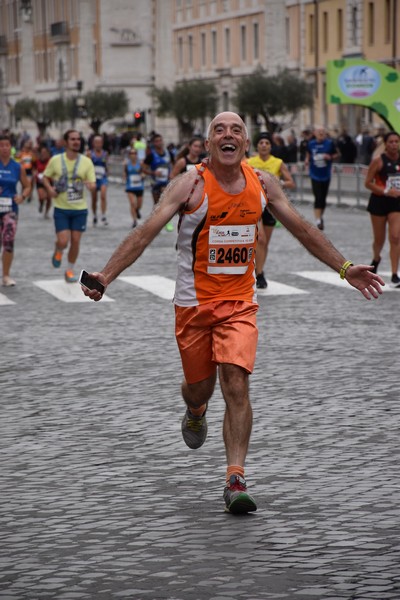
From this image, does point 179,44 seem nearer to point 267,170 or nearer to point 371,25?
point 371,25

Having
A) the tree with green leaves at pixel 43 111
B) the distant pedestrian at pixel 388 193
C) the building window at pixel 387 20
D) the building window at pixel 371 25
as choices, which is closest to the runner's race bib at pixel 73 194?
the distant pedestrian at pixel 388 193

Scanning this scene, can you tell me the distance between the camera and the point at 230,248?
7.09 meters

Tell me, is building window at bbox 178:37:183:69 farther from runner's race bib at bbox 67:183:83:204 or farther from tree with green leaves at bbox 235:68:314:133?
runner's race bib at bbox 67:183:83:204

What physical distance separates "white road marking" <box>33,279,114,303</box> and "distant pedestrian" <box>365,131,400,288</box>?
3.13 m

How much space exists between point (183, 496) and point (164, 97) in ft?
249

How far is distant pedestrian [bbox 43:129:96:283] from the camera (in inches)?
708

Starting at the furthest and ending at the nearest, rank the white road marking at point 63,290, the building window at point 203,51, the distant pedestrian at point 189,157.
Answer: the building window at point 203,51 → the distant pedestrian at point 189,157 → the white road marking at point 63,290

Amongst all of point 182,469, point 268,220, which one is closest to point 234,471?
point 182,469

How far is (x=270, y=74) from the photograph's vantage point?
7494 centimetres

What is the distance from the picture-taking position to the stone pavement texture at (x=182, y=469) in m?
5.69

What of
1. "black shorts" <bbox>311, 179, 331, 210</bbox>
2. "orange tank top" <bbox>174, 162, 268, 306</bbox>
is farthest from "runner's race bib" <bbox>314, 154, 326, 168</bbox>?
"orange tank top" <bbox>174, 162, 268, 306</bbox>

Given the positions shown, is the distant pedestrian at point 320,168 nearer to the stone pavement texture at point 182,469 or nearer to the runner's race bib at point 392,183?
the runner's race bib at point 392,183

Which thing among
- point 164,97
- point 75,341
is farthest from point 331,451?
point 164,97

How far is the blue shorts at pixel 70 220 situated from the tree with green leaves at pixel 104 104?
76522 mm
